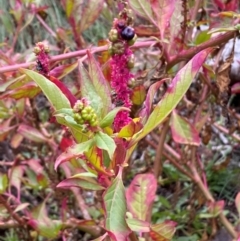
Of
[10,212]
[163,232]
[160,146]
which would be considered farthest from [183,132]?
[10,212]

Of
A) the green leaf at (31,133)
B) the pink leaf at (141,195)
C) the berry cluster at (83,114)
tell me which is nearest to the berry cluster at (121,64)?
the berry cluster at (83,114)

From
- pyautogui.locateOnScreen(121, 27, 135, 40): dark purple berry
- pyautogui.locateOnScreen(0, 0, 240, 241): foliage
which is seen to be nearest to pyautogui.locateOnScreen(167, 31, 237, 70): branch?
pyautogui.locateOnScreen(0, 0, 240, 241): foliage

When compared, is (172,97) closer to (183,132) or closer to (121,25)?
(121,25)

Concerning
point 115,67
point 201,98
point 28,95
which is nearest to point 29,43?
point 201,98

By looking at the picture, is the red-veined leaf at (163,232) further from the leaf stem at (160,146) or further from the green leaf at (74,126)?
the leaf stem at (160,146)

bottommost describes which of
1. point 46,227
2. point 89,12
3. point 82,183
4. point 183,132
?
point 46,227

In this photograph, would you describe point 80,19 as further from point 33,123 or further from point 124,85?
point 124,85
